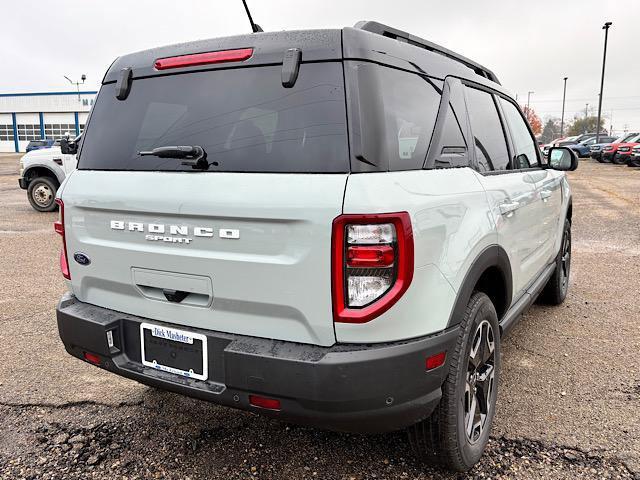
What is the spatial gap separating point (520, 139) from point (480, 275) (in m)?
1.86

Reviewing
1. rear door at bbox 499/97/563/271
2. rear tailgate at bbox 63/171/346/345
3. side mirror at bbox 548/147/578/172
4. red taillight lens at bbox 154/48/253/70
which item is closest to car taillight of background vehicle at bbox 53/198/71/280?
rear tailgate at bbox 63/171/346/345

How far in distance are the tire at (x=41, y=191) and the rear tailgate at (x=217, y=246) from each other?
10006 mm

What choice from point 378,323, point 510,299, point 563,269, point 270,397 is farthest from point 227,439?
point 563,269

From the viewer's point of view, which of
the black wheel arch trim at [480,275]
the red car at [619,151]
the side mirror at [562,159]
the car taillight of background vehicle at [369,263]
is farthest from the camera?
the red car at [619,151]

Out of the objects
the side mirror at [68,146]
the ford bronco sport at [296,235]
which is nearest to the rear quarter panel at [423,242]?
the ford bronco sport at [296,235]

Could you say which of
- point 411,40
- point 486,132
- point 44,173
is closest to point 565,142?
point 44,173

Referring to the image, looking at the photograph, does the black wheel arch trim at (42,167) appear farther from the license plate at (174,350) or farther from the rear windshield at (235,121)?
the license plate at (174,350)

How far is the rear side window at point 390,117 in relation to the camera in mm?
1964

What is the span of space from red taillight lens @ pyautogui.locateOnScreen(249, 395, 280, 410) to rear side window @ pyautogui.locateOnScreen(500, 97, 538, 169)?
2287mm

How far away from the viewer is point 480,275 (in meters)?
2.38

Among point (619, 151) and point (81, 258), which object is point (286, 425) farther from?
point (619, 151)

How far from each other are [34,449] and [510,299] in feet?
8.63

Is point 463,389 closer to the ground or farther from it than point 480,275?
closer to the ground

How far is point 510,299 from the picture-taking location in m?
2.96
